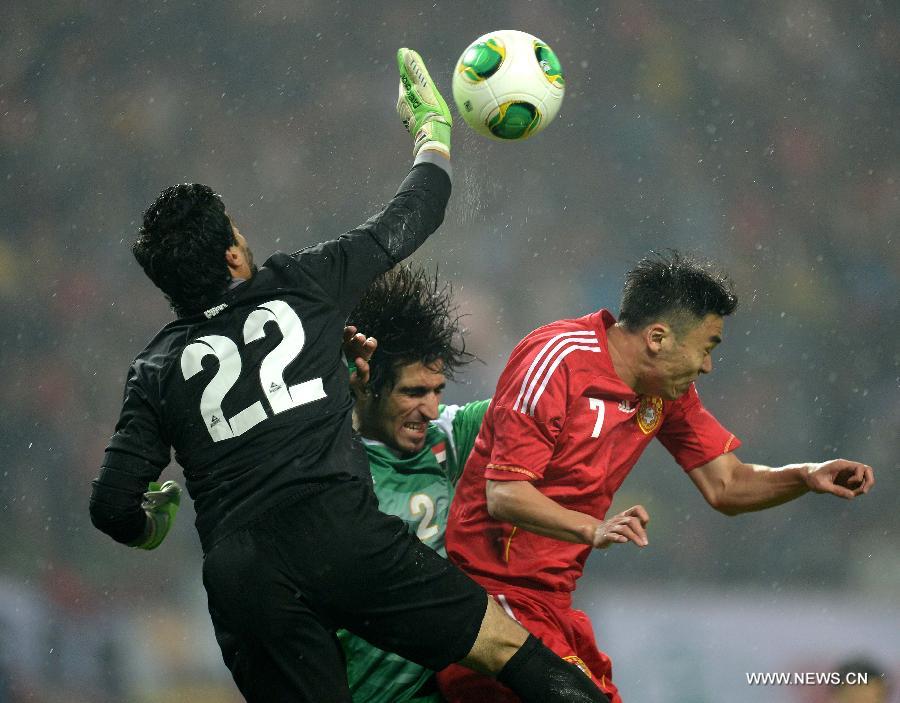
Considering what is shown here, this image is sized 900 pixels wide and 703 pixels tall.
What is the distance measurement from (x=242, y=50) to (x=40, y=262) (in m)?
1.85

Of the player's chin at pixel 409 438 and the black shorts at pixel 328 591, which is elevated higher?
the player's chin at pixel 409 438

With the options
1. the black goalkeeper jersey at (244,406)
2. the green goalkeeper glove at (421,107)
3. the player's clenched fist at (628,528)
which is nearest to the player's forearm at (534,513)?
the player's clenched fist at (628,528)

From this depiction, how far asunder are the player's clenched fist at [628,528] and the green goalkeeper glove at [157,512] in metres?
1.18

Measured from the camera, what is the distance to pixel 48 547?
19.2ft

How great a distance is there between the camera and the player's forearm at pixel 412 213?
2.83 metres

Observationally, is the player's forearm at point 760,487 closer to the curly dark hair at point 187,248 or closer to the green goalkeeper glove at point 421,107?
the green goalkeeper glove at point 421,107

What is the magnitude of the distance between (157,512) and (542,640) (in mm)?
1096

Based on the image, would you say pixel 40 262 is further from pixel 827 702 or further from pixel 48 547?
pixel 827 702

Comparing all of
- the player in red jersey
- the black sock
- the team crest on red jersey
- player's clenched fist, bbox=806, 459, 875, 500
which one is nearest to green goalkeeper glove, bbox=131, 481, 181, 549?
the player in red jersey

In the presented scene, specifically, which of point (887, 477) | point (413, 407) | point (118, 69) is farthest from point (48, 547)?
point (887, 477)

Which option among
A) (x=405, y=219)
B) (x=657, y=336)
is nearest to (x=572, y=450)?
(x=657, y=336)

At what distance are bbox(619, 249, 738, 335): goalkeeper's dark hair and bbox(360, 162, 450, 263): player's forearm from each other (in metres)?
0.60

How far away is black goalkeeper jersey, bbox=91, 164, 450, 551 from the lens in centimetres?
253

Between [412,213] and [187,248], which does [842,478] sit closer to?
[412,213]
